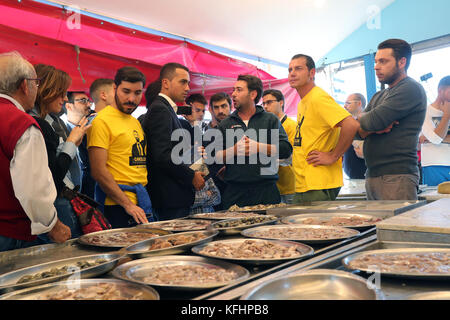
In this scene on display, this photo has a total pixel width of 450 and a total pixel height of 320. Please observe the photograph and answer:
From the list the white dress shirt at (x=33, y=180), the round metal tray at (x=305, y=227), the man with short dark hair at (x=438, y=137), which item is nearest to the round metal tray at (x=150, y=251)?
the round metal tray at (x=305, y=227)

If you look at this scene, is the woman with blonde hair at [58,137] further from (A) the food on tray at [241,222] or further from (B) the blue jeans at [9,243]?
(A) the food on tray at [241,222]

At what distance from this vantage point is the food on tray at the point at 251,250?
1.05 m

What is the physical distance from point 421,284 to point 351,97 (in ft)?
12.1

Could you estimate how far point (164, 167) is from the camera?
2.27 m

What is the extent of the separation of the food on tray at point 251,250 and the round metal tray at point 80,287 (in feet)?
1.01

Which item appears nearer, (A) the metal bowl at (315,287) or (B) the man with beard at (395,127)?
(A) the metal bowl at (315,287)

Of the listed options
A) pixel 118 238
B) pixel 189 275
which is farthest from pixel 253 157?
pixel 189 275

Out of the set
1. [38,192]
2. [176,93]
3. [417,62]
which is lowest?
[38,192]

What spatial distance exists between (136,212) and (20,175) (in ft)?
2.40

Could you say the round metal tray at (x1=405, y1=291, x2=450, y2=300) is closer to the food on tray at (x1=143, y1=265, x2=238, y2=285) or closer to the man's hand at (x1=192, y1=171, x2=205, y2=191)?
the food on tray at (x1=143, y1=265, x2=238, y2=285)

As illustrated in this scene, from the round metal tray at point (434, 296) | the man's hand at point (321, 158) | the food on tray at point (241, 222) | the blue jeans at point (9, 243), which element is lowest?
the blue jeans at point (9, 243)

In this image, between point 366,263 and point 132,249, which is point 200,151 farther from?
point 366,263

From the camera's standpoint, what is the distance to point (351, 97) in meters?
4.25
